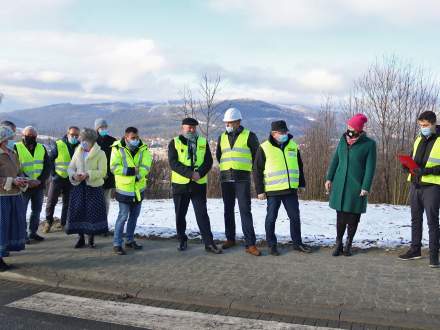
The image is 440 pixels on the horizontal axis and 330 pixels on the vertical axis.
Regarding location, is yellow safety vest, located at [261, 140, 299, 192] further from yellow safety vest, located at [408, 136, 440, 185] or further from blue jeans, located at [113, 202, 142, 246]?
blue jeans, located at [113, 202, 142, 246]

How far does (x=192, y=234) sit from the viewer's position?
895 centimetres

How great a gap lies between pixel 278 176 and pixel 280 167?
0.48 feet

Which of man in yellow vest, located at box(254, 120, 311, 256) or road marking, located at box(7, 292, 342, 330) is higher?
man in yellow vest, located at box(254, 120, 311, 256)

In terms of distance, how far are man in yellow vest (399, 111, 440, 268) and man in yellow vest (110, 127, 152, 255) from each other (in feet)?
13.7

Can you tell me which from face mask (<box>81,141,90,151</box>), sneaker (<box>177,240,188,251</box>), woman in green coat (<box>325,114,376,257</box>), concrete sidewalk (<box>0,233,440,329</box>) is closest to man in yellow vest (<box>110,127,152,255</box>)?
face mask (<box>81,141,90,151</box>)

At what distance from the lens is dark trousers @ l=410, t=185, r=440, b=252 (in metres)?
6.57

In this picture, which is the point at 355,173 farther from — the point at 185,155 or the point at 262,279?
the point at 185,155

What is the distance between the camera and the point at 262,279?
611 centimetres

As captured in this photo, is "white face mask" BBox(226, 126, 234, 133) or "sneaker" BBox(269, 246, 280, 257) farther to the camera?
"white face mask" BBox(226, 126, 234, 133)

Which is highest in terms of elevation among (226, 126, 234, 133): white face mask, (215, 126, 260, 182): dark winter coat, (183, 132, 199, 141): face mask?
(226, 126, 234, 133): white face mask

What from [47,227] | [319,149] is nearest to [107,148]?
[47,227]

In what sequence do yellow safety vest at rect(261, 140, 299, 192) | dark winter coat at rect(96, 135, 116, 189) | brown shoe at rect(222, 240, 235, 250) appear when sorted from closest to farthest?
yellow safety vest at rect(261, 140, 299, 192) → brown shoe at rect(222, 240, 235, 250) → dark winter coat at rect(96, 135, 116, 189)

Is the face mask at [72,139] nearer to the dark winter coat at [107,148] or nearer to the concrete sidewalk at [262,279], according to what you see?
the dark winter coat at [107,148]

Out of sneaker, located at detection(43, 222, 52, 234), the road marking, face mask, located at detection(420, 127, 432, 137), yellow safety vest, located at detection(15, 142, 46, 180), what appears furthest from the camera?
sneaker, located at detection(43, 222, 52, 234)
